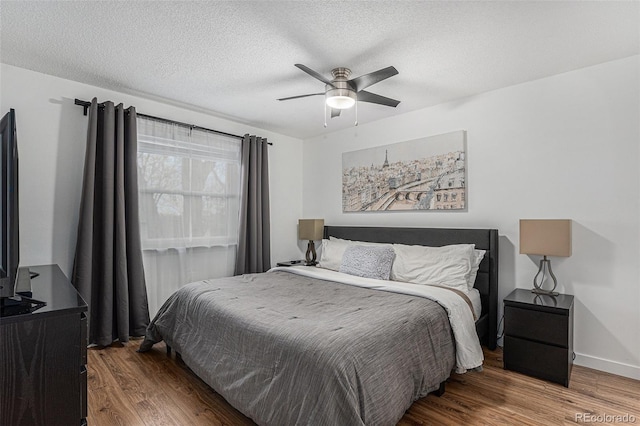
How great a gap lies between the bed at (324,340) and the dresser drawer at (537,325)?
0.93 ft

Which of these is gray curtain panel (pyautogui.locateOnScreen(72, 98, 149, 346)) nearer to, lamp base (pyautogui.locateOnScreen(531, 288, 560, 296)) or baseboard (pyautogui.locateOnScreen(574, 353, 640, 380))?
lamp base (pyautogui.locateOnScreen(531, 288, 560, 296))

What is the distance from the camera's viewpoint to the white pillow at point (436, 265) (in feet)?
9.53

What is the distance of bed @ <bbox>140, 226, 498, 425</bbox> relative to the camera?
1.58 metres

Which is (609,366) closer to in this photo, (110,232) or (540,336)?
(540,336)

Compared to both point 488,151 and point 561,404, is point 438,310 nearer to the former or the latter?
point 561,404

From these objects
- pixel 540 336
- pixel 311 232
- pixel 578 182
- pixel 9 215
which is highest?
pixel 578 182

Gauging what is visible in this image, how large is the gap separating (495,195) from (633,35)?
1490 millimetres

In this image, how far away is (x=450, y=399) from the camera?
7.28 ft

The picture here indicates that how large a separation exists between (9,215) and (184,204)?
230cm

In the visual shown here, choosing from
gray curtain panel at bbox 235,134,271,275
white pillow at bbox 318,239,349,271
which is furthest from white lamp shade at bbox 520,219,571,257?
gray curtain panel at bbox 235,134,271,275

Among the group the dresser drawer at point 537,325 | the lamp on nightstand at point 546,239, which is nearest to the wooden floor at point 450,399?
the dresser drawer at point 537,325

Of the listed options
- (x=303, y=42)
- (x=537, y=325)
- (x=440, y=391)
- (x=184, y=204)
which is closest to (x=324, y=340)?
(x=440, y=391)

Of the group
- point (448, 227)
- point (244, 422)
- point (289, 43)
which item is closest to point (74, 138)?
point (289, 43)

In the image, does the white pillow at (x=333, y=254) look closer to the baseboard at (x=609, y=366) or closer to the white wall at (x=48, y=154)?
the baseboard at (x=609, y=366)
